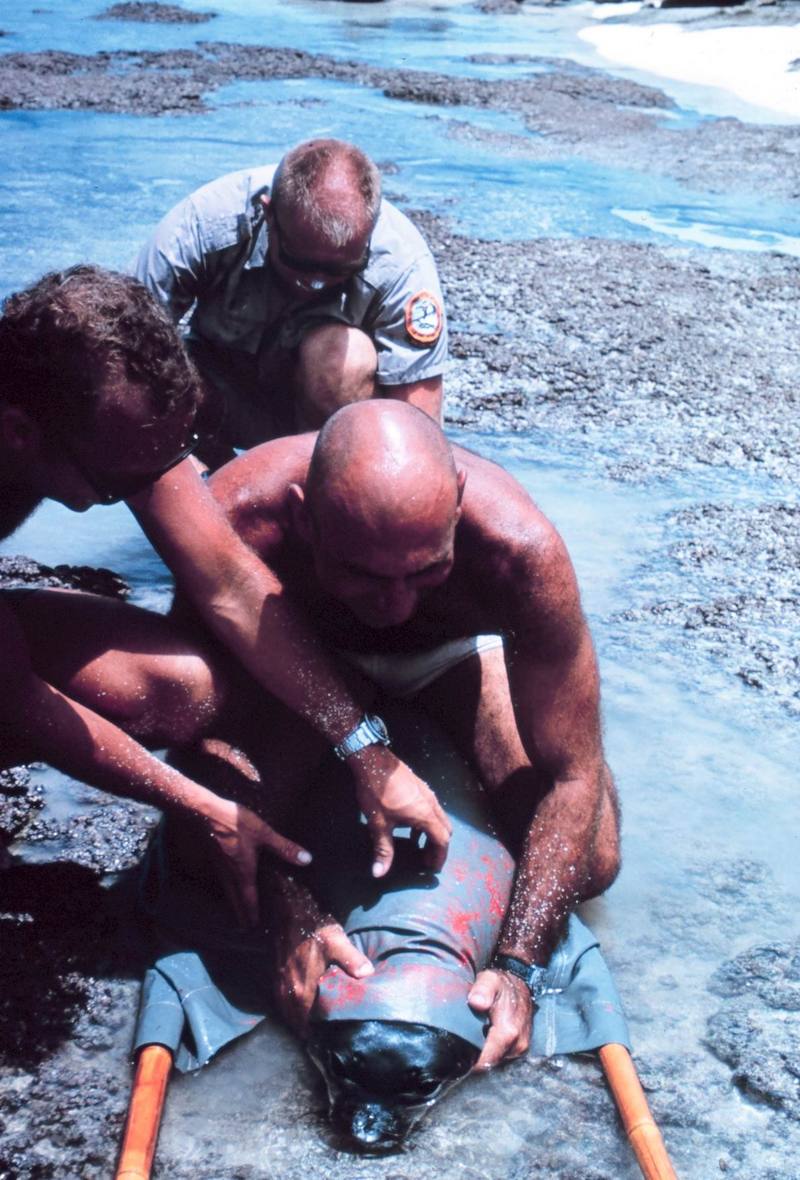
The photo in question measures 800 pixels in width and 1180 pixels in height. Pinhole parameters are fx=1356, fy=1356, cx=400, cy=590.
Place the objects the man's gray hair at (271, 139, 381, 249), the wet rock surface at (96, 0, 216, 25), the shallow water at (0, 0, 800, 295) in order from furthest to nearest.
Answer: the wet rock surface at (96, 0, 216, 25) → the shallow water at (0, 0, 800, 295) → the man's gray hair at (271, 139, 381, 249)

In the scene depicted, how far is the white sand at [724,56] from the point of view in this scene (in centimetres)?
1317

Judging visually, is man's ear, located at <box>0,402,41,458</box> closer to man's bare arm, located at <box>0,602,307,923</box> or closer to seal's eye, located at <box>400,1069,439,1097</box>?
man's bare arm, located at <box>0,602,307,923</box>

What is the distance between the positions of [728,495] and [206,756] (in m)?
2.59

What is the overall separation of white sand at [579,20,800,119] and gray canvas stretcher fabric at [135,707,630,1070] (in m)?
10.8

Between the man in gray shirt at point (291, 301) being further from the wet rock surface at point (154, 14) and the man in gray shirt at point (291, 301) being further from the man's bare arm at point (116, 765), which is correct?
the wet rock surface at point (154, 14)

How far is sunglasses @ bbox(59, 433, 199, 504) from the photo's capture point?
2.40 meters

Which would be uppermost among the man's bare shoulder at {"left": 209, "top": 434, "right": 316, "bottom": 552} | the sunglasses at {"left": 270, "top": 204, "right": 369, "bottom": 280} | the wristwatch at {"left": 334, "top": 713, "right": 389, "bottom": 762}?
the sunglasses at {"left": 270, "top": 204, "right": 369, "bottom": 280}

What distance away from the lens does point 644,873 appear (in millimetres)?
2977

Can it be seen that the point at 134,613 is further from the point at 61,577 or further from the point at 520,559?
the point at 61,577

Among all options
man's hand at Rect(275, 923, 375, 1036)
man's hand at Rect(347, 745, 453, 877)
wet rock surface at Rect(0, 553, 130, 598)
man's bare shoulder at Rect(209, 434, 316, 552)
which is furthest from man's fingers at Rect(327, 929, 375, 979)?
wet rock surface at Rect(0, 553, 130, 598)

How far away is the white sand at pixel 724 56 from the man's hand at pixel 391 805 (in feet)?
35.8

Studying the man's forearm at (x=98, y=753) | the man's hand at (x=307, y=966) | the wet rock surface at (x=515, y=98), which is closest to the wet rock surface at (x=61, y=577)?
the man's forearm at (x=98, y=753)

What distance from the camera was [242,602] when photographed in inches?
104

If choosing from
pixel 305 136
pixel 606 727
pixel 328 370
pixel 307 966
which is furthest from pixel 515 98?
pixel 307 966
